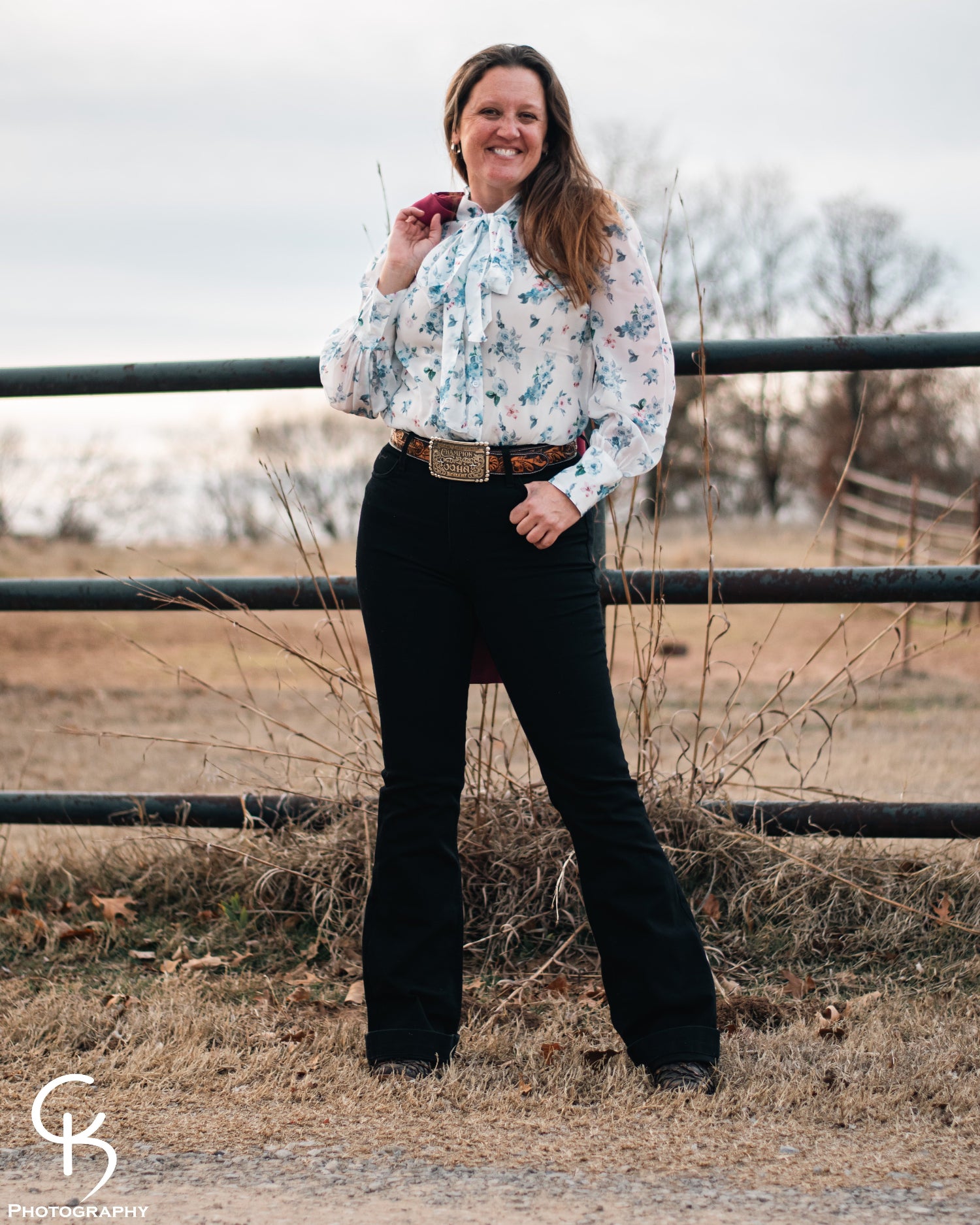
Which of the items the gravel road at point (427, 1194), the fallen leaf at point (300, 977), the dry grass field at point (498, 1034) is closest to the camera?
the gravel road at point (427, 1194)

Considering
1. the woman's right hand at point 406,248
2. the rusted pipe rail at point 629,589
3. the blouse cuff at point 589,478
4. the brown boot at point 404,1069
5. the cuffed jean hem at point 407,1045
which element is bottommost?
the brown boot at point 404,1069

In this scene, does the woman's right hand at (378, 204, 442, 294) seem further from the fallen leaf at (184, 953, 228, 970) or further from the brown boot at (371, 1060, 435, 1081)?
the fallen leaf at (184, 953, 228, 970)

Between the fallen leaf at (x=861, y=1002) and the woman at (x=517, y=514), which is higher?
the woman at (x=517, y=514)

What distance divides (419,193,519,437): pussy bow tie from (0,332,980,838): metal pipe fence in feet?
2.48

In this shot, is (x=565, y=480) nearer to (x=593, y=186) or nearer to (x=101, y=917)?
(x=593, y=186)

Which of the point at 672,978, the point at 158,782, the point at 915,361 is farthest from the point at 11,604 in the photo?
the point at 158,782

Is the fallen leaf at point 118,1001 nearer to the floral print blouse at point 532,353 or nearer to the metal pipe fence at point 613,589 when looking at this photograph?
the metal pipe fence at point 613,589

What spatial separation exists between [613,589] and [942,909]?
1.06m

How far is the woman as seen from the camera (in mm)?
2195

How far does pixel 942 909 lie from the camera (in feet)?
9.02

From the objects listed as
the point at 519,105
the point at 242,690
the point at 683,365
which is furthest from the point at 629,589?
the point at 242,690

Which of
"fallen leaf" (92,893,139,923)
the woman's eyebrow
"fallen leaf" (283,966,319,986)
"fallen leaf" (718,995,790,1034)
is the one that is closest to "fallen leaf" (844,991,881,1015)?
"fallen leaf" (718,995,790,1034)

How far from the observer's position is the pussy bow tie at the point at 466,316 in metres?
2.19

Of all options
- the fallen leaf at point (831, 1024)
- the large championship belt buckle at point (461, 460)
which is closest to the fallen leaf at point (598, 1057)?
the fallen leaf at point (831, 1024)
